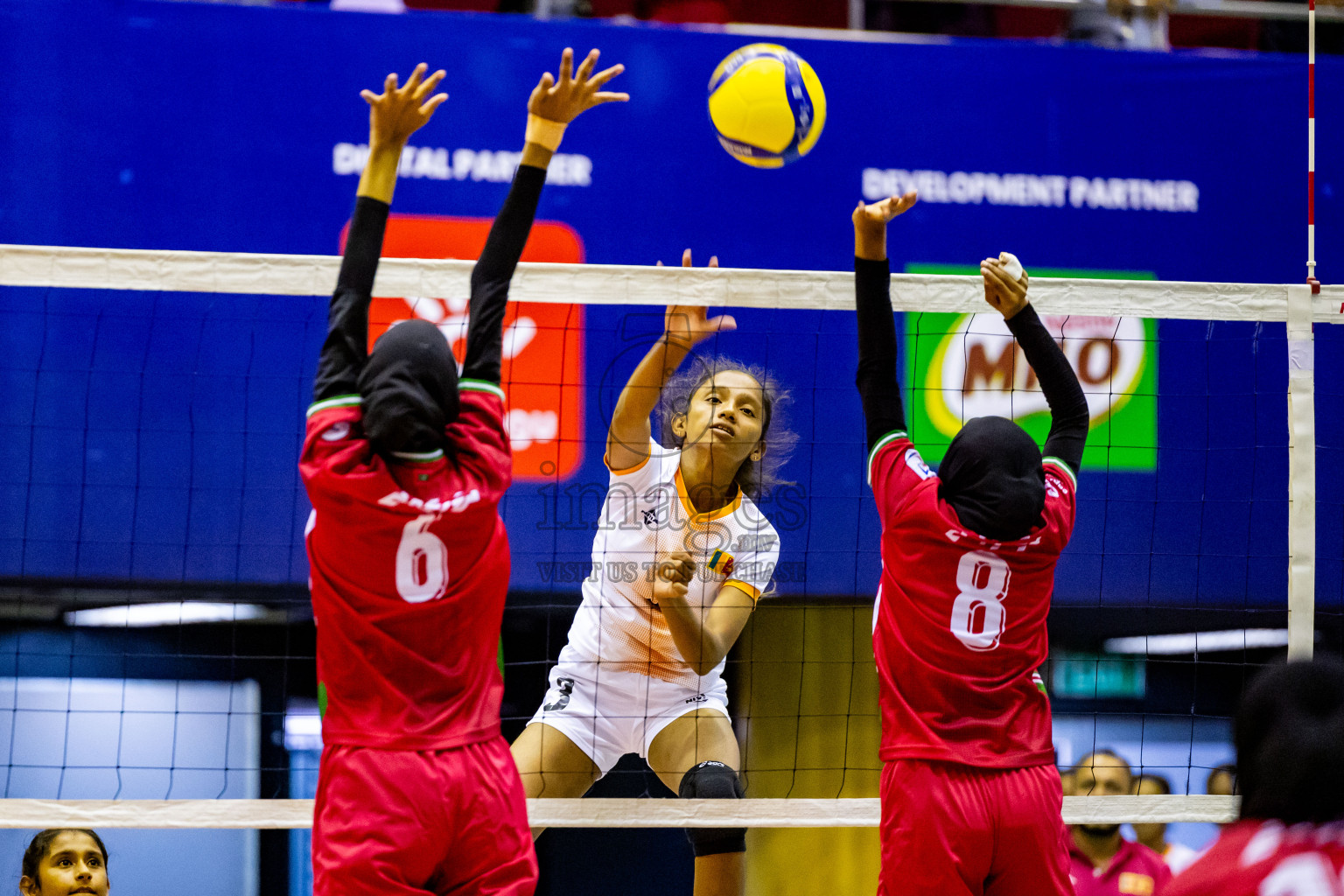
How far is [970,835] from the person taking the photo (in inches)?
116

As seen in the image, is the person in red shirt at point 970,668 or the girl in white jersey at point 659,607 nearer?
the person in red shirt at point 970,668

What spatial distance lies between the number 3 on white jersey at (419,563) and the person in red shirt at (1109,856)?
10.5ft

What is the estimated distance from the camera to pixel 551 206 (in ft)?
18.3

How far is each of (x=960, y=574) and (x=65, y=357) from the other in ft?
13.2

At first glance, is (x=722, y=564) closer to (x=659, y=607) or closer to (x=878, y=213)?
(x=659, y=607)

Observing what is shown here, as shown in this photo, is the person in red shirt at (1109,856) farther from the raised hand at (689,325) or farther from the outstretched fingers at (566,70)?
the outstretched fingers at (566,70)

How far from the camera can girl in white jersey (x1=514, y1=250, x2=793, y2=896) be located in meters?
4.28

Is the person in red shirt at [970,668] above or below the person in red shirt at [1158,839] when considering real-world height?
above

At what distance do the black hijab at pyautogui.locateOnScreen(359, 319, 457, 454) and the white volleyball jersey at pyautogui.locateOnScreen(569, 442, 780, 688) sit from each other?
1.76 metres

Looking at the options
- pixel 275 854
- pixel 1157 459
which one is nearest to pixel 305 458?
pixel 275 854

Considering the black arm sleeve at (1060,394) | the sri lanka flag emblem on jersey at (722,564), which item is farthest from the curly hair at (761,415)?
the black arm sleeve at (1060,394)

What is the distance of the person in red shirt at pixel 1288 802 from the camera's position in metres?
1.62

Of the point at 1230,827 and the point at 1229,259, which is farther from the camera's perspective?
the point at 1229,259

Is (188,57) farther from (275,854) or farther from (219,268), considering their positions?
(275,854)
